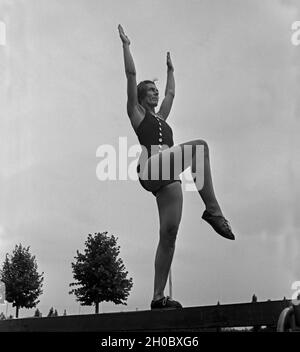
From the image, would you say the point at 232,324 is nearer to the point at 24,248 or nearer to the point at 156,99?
the point at 156,99

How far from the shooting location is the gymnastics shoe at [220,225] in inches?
251

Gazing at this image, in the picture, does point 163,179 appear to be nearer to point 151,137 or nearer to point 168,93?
point 151,137

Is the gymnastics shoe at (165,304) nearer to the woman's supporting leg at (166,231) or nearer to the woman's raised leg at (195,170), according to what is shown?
the woman's supporting leg at (166,231)

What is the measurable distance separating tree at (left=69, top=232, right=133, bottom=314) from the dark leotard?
9.00 m

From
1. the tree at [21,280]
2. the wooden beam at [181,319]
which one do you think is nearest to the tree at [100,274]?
the tree at [21,280]

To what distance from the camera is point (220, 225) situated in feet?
21.0

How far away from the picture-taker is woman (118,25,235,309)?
6.41 metres

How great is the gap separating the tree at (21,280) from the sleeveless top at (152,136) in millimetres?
12068

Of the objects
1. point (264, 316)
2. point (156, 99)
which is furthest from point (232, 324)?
point (156, 99)

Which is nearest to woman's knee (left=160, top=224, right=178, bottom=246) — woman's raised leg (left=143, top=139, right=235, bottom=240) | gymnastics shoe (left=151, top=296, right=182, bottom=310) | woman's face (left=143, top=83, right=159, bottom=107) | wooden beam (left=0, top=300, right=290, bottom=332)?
woman's raised leg (left=143, top=139, right=235, bottom=240)

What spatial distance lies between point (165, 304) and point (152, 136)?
7.07ft
